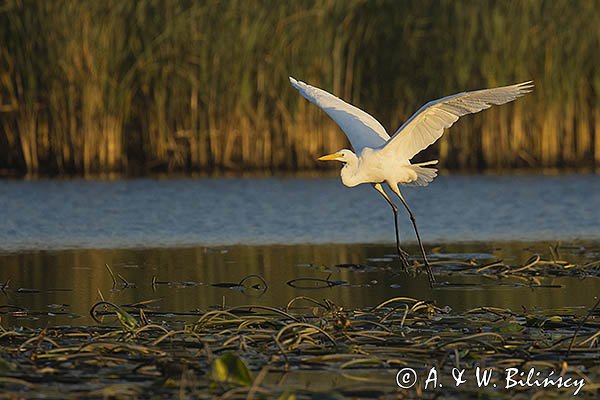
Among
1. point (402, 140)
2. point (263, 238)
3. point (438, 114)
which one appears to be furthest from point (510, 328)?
point (263, 238)

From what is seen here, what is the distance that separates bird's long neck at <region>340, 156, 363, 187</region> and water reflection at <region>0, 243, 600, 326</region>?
75cm

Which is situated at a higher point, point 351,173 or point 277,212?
point 351,173

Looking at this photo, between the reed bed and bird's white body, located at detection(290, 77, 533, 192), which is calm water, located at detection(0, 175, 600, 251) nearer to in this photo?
bird's white body, located at detection(290, 77, 533, 192)

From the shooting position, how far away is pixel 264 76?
58.1 ft

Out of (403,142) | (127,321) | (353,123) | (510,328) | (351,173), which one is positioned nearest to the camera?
(127,321)

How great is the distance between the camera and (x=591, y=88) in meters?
18.5

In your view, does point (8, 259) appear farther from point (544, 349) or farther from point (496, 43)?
point (496, 43)

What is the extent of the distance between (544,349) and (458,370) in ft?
2.01

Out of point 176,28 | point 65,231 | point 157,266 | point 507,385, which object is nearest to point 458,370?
point 507,385

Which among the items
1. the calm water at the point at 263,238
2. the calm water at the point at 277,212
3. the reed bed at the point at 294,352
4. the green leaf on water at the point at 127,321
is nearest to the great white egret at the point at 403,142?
the calm water at the point at 263,238

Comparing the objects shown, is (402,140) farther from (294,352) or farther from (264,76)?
(264,76)

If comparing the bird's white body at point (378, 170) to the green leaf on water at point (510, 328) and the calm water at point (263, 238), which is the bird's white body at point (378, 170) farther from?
the green leaf on water at point (510, 328)

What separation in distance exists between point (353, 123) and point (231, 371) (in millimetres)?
5070

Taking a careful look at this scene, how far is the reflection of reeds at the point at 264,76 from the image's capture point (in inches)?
664
